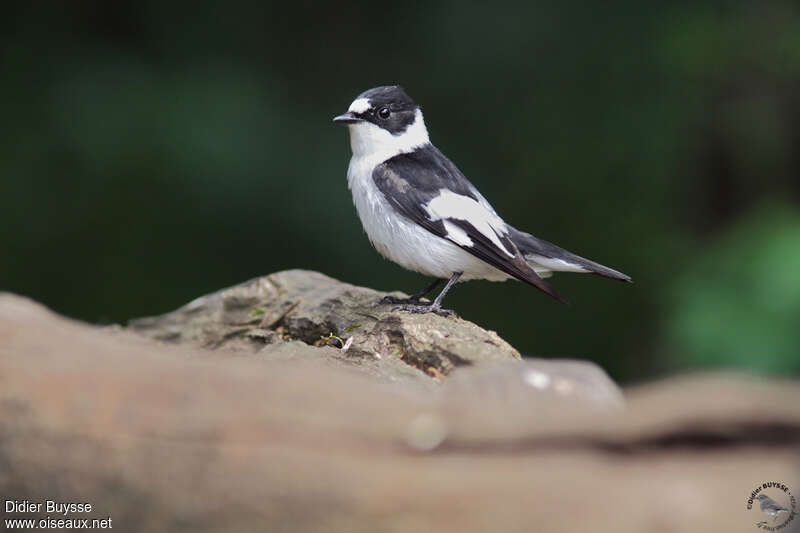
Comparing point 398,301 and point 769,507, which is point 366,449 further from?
point 398,301

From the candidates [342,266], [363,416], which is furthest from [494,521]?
[342,266]

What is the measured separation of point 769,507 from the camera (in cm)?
183

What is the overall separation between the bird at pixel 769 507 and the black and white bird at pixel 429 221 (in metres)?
2.37

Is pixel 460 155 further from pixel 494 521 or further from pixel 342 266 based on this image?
pixel 494 521

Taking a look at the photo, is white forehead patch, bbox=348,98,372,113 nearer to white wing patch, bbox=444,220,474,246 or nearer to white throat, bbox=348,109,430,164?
white throat, bbox=348,109,430,164

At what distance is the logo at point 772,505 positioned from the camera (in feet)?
5.93

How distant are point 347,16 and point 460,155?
1305 millimetres

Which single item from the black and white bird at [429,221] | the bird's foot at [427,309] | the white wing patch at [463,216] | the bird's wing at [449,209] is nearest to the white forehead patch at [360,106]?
the black and white bird at [429,221]

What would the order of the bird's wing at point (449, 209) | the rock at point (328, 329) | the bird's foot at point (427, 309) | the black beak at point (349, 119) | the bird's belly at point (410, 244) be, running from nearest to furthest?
1. the rock at point (328, 329)
2. the bird's foot at point (427, 309)
3. the bird's wing at point (449, 209)
4. the bird's belly at point (410, 244)
5. the black beak at point (349, 119)

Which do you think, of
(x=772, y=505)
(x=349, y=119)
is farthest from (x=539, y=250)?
(x=772, y=505)

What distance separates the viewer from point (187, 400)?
78.9 inches

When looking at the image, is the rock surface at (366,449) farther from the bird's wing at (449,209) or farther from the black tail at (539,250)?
the black tail at (539,250)

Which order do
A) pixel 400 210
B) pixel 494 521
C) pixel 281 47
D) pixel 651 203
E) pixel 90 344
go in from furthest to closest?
pixel 281 47
pixel 651 203
pixel 400 210
pixel 90 344
pixel 494 521

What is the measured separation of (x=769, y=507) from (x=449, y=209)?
276 cm
